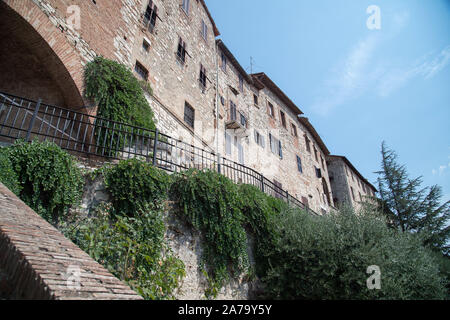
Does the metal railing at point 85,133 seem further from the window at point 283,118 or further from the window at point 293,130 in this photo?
the window at point 293,130

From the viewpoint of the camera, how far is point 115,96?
7.75 m

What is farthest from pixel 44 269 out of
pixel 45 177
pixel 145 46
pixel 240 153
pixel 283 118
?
pixel 283 118

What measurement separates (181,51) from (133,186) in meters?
10.0

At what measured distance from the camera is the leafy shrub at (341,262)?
19.1 ft

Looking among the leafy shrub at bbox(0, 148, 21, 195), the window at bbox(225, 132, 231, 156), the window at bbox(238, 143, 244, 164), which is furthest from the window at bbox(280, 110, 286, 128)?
the leafy shrub at bbox(0, 148, 21, 195)

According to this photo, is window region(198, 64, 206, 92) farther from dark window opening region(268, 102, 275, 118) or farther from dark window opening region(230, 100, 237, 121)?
dark window opening region(268, 102, 275, 118)

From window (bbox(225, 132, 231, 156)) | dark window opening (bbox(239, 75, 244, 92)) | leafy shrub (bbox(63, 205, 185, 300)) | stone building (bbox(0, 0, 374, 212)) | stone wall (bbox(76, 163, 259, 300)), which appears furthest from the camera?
dark window opening (bbox(239, 75, 244, 92))

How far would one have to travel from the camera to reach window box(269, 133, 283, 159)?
1906 cm

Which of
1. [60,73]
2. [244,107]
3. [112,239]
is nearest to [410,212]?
[244,107]

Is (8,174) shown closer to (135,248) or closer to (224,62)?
(135,248)

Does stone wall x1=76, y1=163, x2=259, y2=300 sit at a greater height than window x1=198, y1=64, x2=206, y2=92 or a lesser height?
lesser

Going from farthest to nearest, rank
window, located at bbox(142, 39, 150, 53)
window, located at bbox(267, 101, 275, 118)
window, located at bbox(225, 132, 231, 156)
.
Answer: window, located at bbox(267, 101, 275, 118), window, located at bbox(225, 132, 231, 156), window, located at bbox(142, 39, 150, 53)

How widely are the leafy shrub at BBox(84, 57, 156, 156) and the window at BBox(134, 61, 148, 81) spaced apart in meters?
1.50

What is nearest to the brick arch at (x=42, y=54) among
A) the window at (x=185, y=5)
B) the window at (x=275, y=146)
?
the window at (x=185, y=5)
